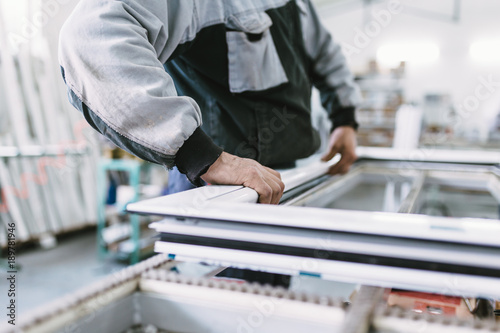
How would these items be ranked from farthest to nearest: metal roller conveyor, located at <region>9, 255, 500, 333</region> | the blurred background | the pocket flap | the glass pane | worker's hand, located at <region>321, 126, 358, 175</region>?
the blurred background
the glass pane
worker's hand, located at <region>321, 126, 358, 175</region>
the pocket flap
metal roller conveyor, located at <region>9, 255, 500, 333</region>

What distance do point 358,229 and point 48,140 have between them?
402 centimetres

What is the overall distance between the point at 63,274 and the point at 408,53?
8.49 meters

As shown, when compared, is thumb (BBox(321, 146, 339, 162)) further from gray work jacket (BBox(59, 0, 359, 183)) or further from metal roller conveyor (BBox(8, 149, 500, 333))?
metal roller conveyor (BBox(8, 149, 500, 333))

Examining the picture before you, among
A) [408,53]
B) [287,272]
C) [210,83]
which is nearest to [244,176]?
[287,272]

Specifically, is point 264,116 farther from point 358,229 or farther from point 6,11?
point 6,11

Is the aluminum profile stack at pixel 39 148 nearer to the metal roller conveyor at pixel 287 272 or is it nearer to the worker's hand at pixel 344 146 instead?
the worker's hand at pixel 344 146

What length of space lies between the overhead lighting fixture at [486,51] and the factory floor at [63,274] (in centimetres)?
778

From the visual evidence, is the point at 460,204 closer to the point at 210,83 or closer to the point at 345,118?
the point at 345,118

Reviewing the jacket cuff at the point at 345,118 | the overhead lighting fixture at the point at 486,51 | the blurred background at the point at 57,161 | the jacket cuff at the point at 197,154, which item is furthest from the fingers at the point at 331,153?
the overhead lighting fixture at the point at 486,51

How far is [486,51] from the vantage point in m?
8.10

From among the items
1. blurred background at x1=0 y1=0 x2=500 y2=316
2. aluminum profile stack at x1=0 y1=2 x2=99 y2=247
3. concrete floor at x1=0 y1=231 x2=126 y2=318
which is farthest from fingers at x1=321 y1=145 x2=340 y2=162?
aluminum profile stack at x1=0 y1=2 x2=99 y2=247

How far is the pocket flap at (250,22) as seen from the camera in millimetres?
913

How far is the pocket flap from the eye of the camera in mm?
913

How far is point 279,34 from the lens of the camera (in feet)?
3.51
